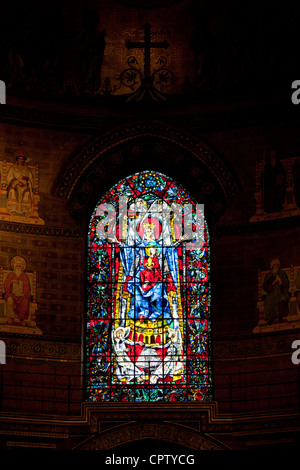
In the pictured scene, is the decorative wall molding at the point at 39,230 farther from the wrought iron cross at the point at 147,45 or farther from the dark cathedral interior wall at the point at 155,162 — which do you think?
the wrought iron cross at the point at 147,45

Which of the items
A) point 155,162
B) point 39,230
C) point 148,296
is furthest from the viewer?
point 155,162

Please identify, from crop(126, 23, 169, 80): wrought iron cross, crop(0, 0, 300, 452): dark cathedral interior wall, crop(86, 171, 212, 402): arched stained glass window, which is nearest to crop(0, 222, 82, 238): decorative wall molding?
crop(0, 0, 300, 452): dark cathedral interior wall

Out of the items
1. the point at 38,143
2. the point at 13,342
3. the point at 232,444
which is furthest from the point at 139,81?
the point at 232,444

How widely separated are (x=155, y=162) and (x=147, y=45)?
2.22m

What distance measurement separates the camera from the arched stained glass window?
21.5 metres

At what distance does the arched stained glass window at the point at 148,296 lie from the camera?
70.4ft

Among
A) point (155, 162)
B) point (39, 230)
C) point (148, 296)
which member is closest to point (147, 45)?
point (155, 162)

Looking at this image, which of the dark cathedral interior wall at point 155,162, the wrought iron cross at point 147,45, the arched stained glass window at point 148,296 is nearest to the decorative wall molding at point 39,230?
the dark cathedral interior wall at point 155,162

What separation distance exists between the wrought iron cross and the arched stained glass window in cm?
198

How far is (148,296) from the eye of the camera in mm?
22141

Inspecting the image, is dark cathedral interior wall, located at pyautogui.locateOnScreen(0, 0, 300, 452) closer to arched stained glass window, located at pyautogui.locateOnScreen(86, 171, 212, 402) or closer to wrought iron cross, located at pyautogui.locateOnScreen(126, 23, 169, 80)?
wrought iron cross, located at pyautogui.locateOnScreen(126, 23, 169, 80)

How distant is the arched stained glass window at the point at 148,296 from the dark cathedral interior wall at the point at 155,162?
11.2 inches

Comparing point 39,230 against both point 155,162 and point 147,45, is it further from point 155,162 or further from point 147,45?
point 147,45
